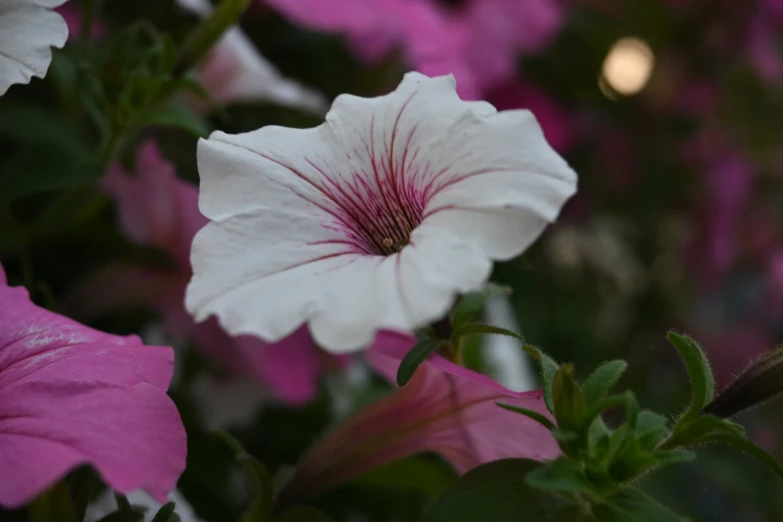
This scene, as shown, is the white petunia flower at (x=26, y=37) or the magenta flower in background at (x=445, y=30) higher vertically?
the white petunia flower at (x=26, y=37)

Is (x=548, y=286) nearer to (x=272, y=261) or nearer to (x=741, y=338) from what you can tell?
(x=741, y=338)

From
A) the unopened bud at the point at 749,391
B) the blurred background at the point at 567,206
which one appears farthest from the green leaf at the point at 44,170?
the unopened bud at the point at 749,391

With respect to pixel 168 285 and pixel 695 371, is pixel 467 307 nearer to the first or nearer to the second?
pixel 695 371

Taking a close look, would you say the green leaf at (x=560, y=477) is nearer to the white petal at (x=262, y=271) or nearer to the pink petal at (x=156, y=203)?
the white petal at (x=262, y=271)

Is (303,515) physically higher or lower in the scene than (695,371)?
lower

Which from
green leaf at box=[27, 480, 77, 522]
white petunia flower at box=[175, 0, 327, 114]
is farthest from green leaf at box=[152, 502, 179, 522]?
white petunia flower at box=[175, 0, 327, 114]

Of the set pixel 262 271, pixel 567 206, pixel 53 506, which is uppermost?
pixel 262 271

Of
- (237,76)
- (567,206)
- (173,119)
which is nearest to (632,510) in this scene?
(173,119)

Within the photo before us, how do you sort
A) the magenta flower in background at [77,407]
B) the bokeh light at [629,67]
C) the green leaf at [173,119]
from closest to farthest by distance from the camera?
the magenta flower in background at [77,407], the green leaf at [173,119], the bokeh light at [629,67]
